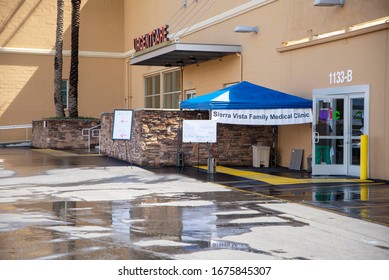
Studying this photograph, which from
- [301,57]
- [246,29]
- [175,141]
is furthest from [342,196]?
[246,29]

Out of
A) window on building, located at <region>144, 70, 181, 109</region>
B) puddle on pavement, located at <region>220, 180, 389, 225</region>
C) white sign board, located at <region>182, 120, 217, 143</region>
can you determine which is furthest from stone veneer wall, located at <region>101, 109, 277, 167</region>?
window on building, located at <region>144, 70, 181, 109</region>

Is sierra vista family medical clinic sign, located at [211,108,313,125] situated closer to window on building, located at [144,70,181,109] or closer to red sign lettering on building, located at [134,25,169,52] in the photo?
red sign lettering on building, located at [134,25,169,52]

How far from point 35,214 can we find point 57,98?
73.2 feet

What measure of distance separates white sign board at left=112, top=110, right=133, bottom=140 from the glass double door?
5.73 m

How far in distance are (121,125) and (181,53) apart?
6315 mm

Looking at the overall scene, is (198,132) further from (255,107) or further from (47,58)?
(47,58)

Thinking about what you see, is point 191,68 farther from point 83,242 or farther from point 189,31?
point 83,242

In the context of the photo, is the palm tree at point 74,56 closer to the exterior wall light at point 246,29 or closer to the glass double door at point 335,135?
the exterior wall light at point 246,29

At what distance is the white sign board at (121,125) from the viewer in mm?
19953

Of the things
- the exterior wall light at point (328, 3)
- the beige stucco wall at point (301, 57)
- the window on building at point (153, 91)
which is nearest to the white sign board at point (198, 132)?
the beige stucco wall at point (301, 57)

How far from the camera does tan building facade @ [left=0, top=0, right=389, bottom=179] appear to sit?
17281mm

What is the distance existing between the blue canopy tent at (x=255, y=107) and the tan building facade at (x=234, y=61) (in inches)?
25.5

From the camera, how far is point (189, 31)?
29.5 m

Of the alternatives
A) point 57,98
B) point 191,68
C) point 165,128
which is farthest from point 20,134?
point 165,128
